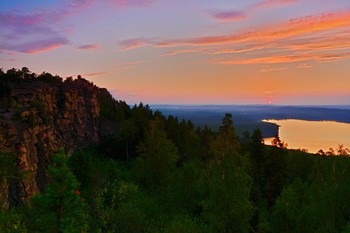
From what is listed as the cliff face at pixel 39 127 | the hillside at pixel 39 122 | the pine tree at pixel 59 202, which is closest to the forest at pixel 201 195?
the pine tree at pixel 59 202

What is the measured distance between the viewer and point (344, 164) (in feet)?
120

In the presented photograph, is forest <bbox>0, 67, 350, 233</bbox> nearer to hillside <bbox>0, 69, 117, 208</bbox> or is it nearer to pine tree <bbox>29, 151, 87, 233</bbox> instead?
pine tree <bbox>29, 151, 87, 233</bbox>

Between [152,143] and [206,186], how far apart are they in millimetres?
19497

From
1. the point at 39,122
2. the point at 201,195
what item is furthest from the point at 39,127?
the point at 201,195

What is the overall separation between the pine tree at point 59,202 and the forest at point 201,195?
79 mm

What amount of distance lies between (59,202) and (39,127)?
156ft

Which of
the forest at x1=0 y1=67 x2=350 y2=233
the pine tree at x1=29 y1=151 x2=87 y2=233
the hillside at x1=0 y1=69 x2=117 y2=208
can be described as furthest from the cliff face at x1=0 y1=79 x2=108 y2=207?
the pine tree at x1=29 y1=151 x2=87 y2=233

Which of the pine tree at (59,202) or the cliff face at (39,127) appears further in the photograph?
the cliff face at (39,127)

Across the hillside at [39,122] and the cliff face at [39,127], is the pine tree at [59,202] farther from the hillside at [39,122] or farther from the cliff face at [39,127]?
the hillside at [39,122]

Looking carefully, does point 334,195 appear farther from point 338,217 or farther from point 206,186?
point 206,186

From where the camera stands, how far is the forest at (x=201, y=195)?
88.3ft

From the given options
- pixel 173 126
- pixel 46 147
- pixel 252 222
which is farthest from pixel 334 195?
pixel 173 126

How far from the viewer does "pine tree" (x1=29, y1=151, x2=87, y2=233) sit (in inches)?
1029

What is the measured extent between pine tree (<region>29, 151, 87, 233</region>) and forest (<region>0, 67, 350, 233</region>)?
0.08m
